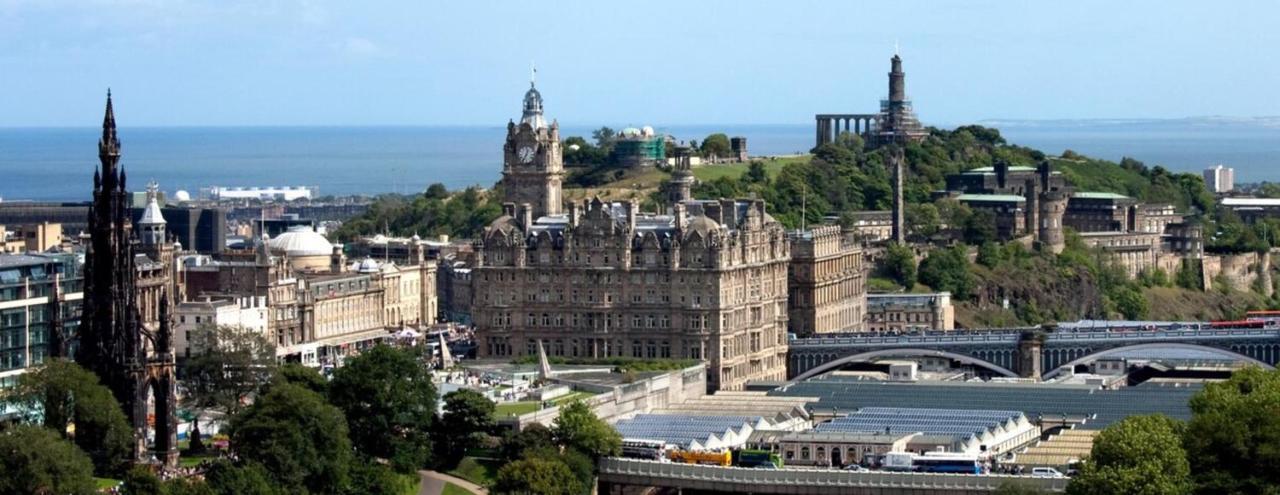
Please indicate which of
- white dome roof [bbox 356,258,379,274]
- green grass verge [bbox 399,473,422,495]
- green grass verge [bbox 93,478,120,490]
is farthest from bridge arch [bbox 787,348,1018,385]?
green grass verge [bbox 93,478,120,490]

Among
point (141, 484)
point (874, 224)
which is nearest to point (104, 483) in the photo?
point (141, 484)

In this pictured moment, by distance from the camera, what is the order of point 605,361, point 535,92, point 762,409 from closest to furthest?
point 762,409 → point 605,361 → point 535,92

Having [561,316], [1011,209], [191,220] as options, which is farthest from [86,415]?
[1011,209]

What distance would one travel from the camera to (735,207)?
14325cm

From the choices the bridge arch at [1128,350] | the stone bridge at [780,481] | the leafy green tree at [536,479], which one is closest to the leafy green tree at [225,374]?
the leafy green tree at [536,479]

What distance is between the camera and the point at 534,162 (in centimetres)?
15512

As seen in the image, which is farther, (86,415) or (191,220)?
(191,220)

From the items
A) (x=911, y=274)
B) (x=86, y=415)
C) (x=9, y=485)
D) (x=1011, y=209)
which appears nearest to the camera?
(x=9, y=485)

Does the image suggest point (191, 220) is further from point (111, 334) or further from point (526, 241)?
point (111, 334)

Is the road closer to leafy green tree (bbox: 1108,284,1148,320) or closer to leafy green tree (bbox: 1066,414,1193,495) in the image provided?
leafy green tree (bbox: 1066,414,1193,495)

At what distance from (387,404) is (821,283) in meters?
46.8

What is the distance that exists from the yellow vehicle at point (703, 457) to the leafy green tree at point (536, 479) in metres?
6.93

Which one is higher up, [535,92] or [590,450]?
[535,92]

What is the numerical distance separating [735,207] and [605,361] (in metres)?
11.8
